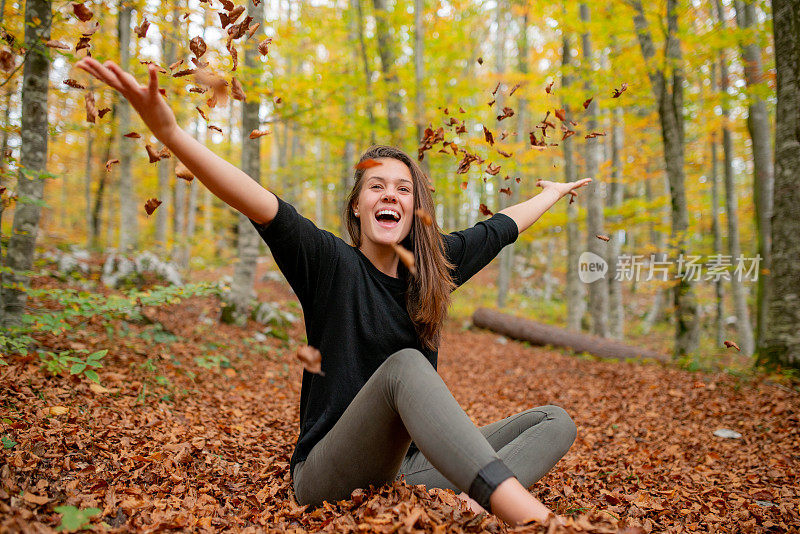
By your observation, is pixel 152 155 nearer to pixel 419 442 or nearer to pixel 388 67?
pixel 419 442

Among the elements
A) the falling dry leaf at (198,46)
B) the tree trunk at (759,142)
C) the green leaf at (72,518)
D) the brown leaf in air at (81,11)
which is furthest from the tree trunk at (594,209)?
the green leaf at (72,518)

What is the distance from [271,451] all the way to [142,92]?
98.2 inches

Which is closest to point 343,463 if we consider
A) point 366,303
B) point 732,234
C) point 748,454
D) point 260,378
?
point 366,303

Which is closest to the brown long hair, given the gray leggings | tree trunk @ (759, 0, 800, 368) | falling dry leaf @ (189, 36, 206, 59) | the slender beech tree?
the gray leggings

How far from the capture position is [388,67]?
26.1 feet

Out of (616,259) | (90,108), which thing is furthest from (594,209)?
(90,108)

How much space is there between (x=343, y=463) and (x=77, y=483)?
121 centimetres

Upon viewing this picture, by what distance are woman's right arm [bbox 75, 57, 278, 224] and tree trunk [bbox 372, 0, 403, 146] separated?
6431mm

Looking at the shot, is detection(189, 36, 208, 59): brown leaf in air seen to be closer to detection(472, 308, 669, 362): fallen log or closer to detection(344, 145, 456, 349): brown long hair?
detection(344, 145, 456, 349): brown long hair

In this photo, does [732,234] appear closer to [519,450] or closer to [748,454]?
[748,454]

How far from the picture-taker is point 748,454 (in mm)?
3316

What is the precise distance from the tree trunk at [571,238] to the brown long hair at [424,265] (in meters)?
7.79

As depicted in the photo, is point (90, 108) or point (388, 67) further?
point (388, 67)

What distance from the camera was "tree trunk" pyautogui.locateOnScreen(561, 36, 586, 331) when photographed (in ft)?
32.7
